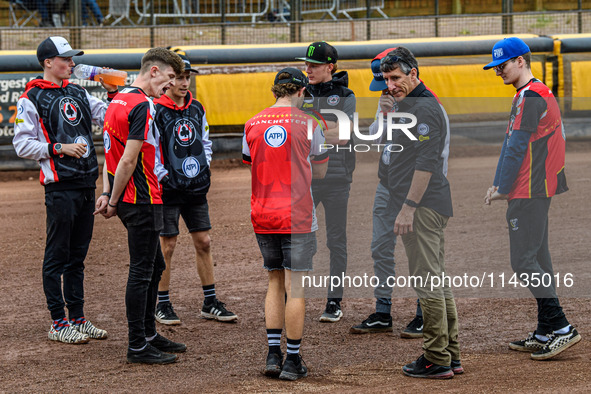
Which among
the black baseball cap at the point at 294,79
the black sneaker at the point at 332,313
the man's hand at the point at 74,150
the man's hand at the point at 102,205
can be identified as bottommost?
the black sneaker at the point at 332,313

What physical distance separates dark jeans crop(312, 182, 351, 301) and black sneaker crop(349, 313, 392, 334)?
0.30 m

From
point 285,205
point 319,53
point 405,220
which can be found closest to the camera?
point 405,220

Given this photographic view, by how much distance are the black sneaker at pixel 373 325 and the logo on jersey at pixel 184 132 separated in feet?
6.46

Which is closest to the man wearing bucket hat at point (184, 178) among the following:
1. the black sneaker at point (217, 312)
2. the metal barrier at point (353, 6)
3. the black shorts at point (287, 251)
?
the black sneaker at point (217, 312)

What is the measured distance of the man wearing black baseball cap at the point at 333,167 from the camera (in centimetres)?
607

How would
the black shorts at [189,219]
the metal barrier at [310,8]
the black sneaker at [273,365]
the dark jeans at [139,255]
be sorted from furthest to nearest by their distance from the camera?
the metal barrier at [310,8]
the black shorts at [189,219]
the dark jeans at [139,255]
the black sneaker at [273,365]

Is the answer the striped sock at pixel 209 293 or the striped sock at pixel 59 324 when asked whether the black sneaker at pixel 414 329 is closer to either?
the striped sock at pixel 209 293

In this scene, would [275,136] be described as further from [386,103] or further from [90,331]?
[90,331]

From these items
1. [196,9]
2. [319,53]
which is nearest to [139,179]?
[319,53]

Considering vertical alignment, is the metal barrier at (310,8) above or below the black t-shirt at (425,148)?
above

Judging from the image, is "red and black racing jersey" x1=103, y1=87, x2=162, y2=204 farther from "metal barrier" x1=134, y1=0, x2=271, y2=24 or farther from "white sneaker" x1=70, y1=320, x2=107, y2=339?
"metal barrier" x1=134, y1=0, x2=271, y2=24

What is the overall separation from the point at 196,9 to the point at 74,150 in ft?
32.3

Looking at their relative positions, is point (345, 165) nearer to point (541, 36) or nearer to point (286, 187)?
point (286, 187)

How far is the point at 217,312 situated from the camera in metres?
6.22
